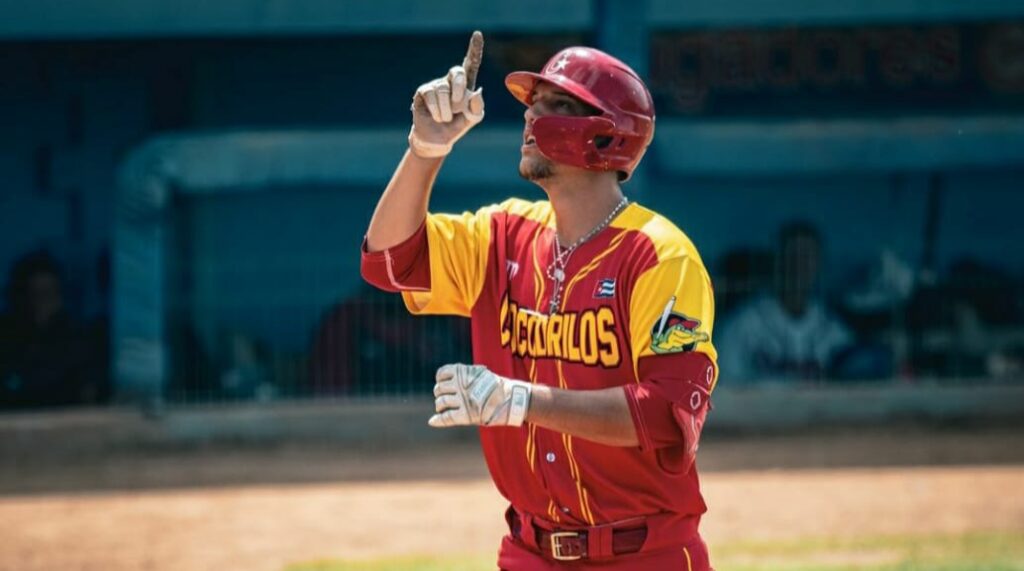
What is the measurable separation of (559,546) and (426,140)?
3.48 ft

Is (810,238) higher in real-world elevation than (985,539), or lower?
higher

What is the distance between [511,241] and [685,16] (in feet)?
25.7

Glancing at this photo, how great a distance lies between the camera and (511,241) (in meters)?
4.20

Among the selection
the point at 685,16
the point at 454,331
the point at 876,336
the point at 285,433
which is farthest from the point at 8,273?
the point at 876,336

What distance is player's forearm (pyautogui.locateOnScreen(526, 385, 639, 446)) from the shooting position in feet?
12.0

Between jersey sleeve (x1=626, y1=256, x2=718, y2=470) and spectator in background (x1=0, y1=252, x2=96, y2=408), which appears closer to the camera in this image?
jersey sleeve (x1=626, y1=256, x2=718, y2=470)

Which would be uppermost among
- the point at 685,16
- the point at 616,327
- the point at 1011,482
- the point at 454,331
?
the point at 685,16

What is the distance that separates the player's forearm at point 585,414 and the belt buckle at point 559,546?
0.41 meters

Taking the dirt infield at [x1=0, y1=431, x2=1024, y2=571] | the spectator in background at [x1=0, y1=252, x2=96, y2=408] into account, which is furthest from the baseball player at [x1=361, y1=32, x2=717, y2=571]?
the spectator in background at [x1=0, y1=252, x2=96, y2=408]

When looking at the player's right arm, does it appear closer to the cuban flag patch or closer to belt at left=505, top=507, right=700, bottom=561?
the cuban flag patch

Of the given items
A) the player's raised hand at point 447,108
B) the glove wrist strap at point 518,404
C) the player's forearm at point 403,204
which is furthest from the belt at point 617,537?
the player's raised hand at point 447,108

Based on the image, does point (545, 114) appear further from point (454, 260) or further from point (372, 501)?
point (372, 501)

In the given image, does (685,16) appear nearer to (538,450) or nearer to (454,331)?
(454,331)

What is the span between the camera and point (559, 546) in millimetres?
4000
